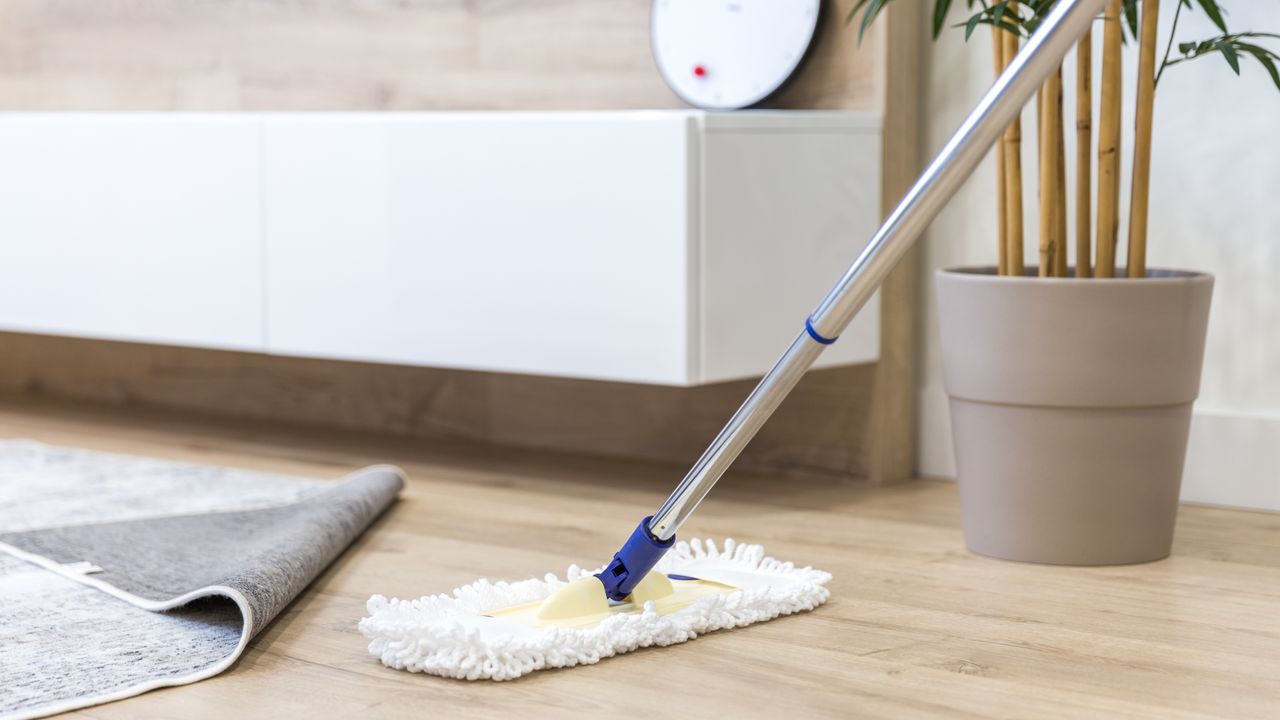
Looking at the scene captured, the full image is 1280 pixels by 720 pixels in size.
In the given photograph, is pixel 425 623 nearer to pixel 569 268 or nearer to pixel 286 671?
pixel 286 671

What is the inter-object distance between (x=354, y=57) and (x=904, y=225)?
1.44 meters

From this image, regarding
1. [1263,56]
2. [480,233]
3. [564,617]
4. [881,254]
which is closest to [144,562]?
[564,617]

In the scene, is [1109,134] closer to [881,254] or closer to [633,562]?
[881,254]

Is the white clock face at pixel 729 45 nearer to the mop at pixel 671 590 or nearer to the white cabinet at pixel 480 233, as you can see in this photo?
the white cabinet at pixel 480 233

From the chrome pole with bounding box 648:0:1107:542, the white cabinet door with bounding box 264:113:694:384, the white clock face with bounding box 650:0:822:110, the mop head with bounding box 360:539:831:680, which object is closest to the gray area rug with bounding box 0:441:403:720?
the mop head with bounding box 360:539:831:680

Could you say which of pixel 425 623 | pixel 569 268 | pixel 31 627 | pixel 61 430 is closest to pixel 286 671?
pixel 425 623

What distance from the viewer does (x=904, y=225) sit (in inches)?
43.5

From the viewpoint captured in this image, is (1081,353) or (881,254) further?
(1081,353)

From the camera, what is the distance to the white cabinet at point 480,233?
1.77 m

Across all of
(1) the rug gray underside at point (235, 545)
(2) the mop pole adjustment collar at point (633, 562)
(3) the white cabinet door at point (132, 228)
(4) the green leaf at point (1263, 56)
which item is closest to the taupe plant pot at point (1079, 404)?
(4) the green leaf at point (1263, 56)

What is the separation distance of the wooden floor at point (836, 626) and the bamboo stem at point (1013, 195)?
1.04 feet

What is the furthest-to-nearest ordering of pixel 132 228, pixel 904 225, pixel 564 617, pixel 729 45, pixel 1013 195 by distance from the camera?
pixel 132 228
pixel 729 45
pixel 1013 195
pixel 564 617
pixel 904 225

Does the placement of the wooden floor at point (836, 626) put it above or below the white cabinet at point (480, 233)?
below

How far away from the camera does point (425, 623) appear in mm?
1184
